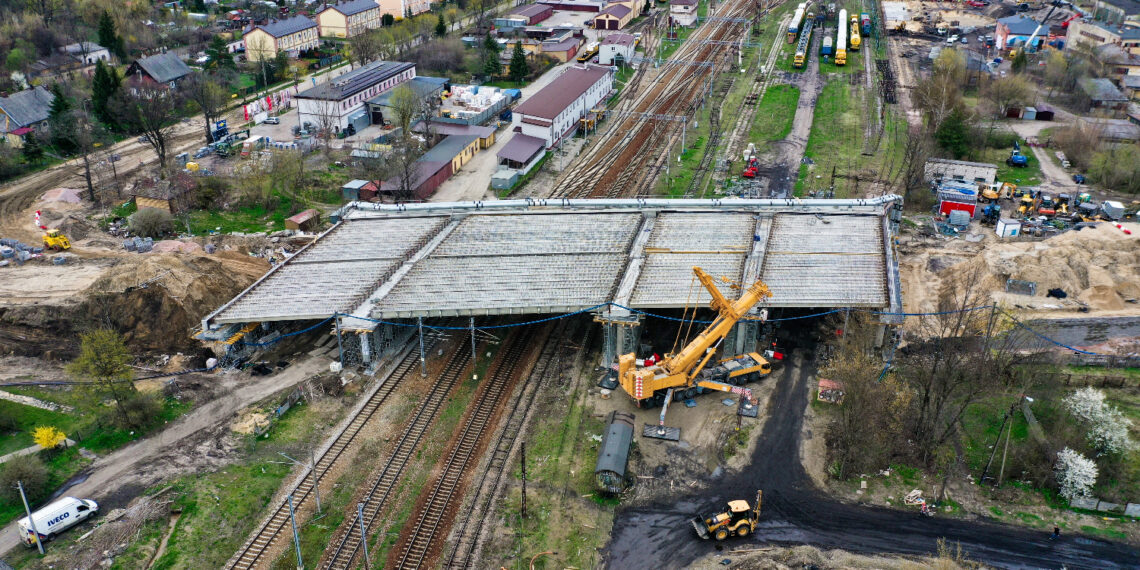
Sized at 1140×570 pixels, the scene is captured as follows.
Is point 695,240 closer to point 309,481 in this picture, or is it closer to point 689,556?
point 689,556

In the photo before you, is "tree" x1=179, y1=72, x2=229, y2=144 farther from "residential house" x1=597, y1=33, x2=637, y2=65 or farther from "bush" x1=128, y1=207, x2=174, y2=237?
"residential house" x1=597, y1=33, x2=637, y2=65

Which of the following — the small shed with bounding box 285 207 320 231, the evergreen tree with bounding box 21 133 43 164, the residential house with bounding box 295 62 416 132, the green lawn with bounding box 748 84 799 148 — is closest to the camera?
the small shed with bounding box 285 207 320 231

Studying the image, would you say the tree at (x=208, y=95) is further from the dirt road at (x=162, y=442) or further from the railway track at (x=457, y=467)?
the railway track at (x=457, y=467)

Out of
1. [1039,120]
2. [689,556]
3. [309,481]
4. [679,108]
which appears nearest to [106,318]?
[309,481]

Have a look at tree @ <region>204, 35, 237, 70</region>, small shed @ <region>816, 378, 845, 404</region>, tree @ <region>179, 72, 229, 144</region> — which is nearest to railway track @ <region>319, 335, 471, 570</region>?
small shed @ <region>816, 378, 845, 404</region>

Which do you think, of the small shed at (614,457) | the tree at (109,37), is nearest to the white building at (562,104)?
the small shed at (614,457)

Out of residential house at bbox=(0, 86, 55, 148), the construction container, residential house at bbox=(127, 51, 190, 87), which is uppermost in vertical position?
residential house at bbox=(127, 51, 190, 87)

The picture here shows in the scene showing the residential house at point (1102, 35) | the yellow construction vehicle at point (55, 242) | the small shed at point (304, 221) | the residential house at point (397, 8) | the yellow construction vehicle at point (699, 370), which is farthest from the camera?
the residential house at point (397, 8)
